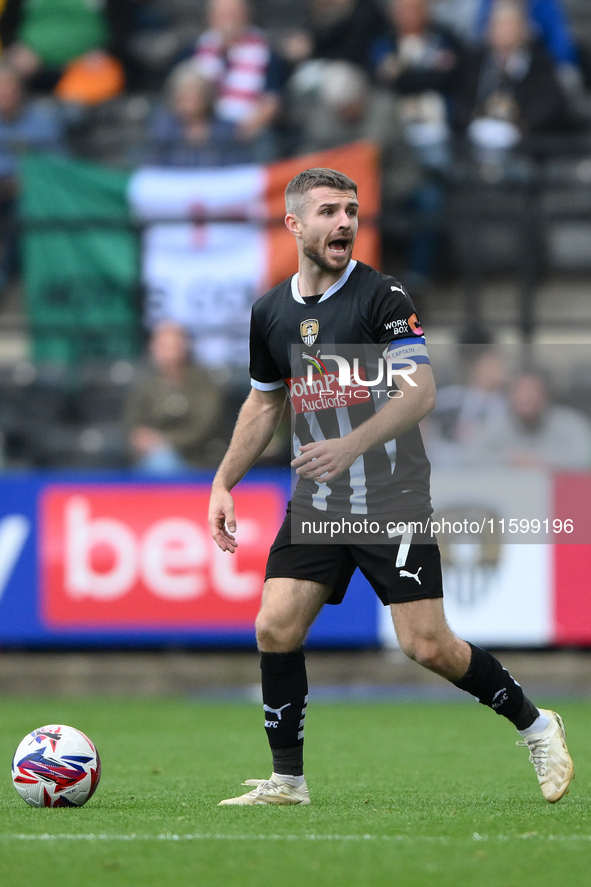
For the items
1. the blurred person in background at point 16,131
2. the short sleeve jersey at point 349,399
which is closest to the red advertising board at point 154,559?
the blurred person in background at point 16,131

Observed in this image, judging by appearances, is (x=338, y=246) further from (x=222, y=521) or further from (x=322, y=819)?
(x=322, y=819)

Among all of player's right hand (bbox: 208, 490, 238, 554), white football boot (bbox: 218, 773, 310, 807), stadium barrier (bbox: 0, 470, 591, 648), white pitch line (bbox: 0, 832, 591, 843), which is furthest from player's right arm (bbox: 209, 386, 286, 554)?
stadium barrier (bbox: 0, 470, 591, 648)

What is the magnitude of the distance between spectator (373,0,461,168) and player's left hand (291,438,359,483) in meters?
8.08

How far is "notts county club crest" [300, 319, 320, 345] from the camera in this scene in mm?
5344

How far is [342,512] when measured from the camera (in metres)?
5.31

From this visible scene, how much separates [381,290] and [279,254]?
6.54 metres

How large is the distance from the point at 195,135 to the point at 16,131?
2040 millimetres

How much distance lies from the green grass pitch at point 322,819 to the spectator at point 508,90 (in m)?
6.15

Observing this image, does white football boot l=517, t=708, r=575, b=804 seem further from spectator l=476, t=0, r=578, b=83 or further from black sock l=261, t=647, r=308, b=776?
spectator l=476, t=0, r=578, b=83

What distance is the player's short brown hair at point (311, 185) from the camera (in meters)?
5.25

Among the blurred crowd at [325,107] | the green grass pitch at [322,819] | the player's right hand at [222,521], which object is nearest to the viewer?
the green grass pitch at [322,819]

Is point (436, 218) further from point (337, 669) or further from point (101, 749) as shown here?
point (101, 749)

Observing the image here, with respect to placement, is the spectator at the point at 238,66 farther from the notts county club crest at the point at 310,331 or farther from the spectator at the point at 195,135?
the notts county club crest at the point at 310,331

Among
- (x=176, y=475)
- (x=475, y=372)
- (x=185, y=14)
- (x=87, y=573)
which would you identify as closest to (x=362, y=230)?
(x=475, y=372)
